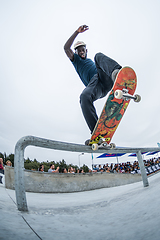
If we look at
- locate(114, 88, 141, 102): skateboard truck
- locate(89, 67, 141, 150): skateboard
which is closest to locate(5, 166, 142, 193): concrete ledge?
locate(89, 67, 141, 150): skateboard

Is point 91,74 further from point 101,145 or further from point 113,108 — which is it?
point 101,145

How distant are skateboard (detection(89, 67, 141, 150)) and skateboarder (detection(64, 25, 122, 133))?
0.43 feet

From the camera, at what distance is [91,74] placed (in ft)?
10.5

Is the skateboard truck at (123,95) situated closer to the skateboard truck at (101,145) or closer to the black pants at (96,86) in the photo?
the black pants at (96,86)

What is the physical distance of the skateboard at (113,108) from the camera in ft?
8.27

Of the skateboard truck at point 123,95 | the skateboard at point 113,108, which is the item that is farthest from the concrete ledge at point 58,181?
the skateboard truck at point 123,95

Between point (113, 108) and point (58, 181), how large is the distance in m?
5.30

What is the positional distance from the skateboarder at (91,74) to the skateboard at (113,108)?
0.43 feet

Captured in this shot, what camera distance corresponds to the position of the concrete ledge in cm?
615

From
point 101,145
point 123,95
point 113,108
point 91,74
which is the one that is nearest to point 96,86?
point 91,74

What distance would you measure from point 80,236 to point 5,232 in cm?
42

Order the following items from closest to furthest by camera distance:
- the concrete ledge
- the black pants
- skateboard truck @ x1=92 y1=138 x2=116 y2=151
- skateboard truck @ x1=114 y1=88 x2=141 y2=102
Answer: skateboard truck @ x1=114 y1=88 x2=141 y2=102
skateboard truck @ x1=92 y1=138 x2=116 y2=151
the black pants
the concrete ledge

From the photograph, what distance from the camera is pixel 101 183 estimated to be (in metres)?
8.50

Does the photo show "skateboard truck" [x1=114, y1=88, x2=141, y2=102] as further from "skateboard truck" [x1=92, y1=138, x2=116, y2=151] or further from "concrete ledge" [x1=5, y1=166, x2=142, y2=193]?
"concrete ledge" [x1=5, y1=166, x2=142, y2=193]
